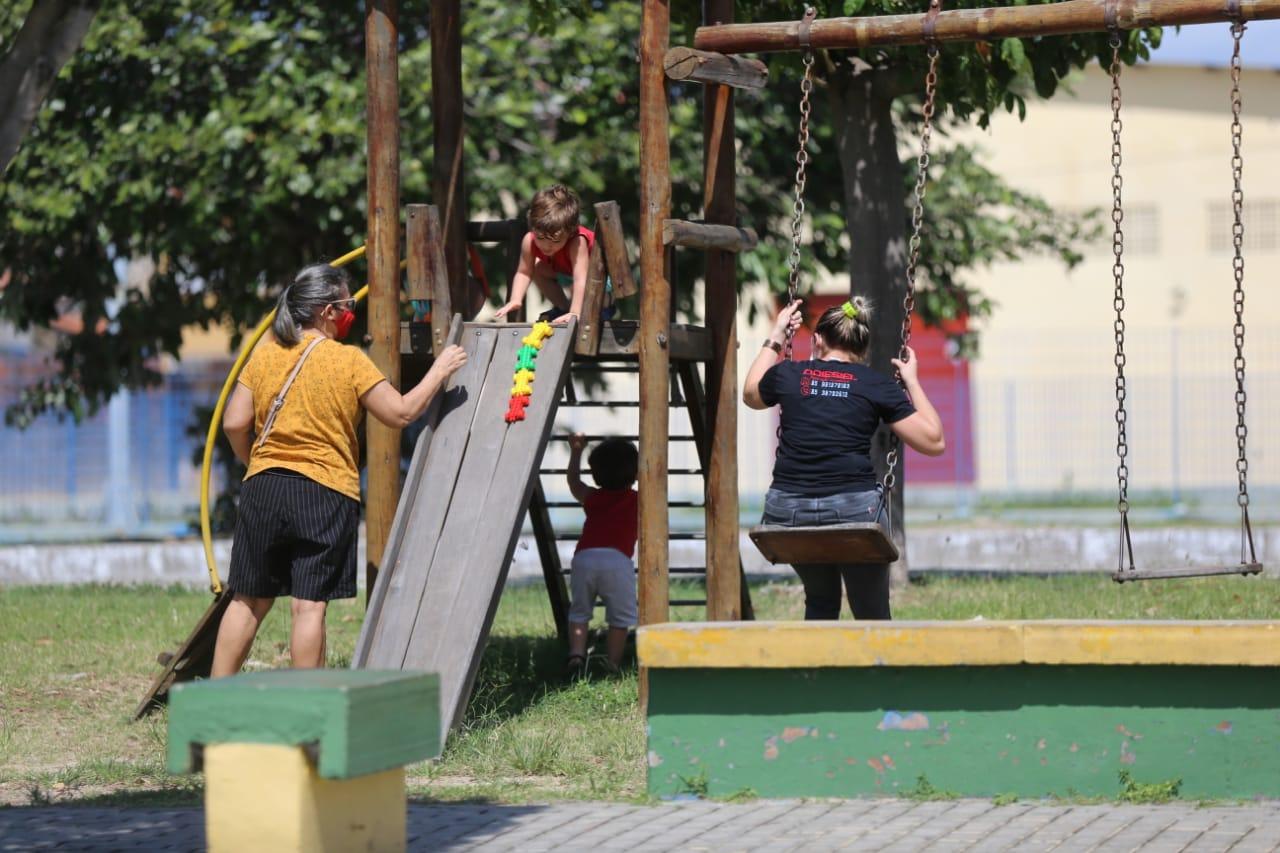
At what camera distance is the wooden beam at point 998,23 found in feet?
26.3

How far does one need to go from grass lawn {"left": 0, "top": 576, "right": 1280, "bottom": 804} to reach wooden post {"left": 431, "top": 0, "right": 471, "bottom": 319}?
6.63ft

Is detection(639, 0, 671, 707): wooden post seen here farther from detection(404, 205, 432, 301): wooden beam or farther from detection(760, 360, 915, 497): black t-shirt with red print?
detection(404, 205, 432, 301): wooden beam

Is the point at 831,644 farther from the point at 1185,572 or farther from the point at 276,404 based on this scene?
the point at 276,404

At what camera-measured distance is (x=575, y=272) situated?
9047 mm

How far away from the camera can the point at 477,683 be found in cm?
894

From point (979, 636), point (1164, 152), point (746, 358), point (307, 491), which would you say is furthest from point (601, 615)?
point (1164, 152)

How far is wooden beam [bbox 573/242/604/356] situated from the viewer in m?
8.56

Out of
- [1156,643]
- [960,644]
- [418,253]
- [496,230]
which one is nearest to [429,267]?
[418,253]

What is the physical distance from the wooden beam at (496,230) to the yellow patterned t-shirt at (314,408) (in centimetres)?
224

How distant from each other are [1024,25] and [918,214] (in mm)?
1070

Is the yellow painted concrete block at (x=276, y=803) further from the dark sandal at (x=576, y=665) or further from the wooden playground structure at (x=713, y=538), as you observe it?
the dark sandal at (x=576, y=665)

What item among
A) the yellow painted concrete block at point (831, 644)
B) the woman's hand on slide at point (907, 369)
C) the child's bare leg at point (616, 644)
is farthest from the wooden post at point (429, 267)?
the yellow painted concrete block at point (831, 644)

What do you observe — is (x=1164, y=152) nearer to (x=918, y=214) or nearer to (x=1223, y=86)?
(x=1223, y=86)

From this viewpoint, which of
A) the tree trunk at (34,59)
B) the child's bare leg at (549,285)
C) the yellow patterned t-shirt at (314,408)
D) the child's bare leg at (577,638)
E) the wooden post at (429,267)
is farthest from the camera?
the child's bare leg at (577,638)
